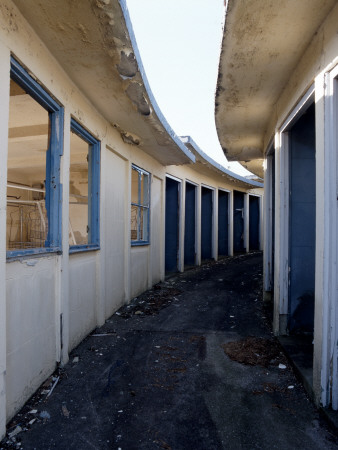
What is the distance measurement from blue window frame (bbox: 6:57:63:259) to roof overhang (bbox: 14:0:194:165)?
41 centimetres

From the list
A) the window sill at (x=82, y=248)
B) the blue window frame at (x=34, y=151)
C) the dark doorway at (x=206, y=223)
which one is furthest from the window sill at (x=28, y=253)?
Answer: the dark doorway at (x=206, y=223)

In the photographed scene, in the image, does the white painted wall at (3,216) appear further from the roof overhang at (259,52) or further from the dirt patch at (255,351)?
the dirt patch at (255,351)

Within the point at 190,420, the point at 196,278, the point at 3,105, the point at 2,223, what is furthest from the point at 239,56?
the point at 196,278

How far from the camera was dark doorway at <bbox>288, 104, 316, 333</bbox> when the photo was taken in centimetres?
387

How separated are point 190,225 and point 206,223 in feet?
4.03

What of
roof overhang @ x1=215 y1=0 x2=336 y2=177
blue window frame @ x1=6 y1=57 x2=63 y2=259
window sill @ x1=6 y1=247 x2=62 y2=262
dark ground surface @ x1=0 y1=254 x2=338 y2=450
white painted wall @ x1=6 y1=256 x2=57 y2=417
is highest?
roof overhang @ x1=215 y1=0 x2=336 y2=177

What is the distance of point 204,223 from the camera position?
11.4 metres

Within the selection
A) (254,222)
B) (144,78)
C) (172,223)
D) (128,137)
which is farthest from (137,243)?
(254,222)

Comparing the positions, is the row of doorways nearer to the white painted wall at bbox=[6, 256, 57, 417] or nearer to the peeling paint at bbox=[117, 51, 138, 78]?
the peeling paint at bbox=[117, 51, 138, 78]

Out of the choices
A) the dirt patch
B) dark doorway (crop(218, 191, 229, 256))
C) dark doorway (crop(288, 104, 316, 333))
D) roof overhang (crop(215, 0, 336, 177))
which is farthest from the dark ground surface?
dark doorway (crop(218, 191, 229, 256))

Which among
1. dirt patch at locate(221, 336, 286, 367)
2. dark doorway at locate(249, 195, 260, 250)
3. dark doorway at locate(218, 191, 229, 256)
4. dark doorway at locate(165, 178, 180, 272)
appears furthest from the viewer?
dark doorway at locate(249, 195, 260, 250)

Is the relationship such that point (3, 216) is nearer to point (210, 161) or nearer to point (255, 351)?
point (255, 351)

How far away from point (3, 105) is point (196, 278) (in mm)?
6700

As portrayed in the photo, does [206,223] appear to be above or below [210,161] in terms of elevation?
below
